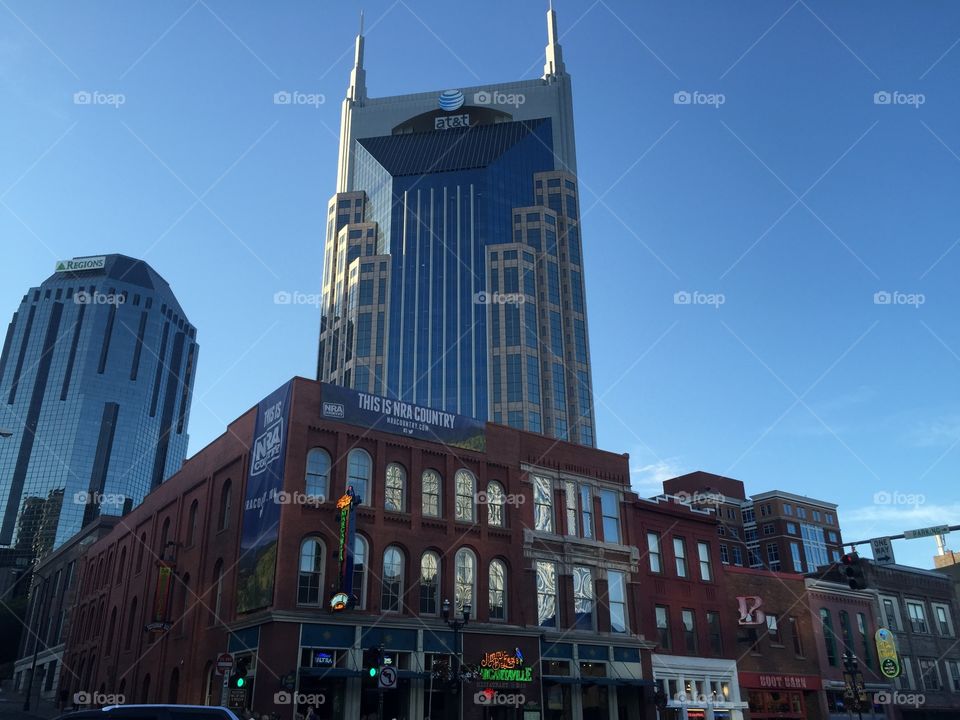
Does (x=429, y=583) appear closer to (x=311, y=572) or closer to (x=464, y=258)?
(x=311, y=572)

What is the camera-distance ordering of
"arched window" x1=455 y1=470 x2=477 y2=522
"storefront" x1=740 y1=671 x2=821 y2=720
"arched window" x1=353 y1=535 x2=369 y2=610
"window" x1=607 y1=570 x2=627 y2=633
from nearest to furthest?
"arched window" x1=353 y1=535 x2=369 y2=610 < "arched window" x1=455 y1=470 x2=477 y2=522 < "window" x1=607 y1=570 x2=627 y2=633 < "storefront" x1=740 y1=671 x2=821 y2=720

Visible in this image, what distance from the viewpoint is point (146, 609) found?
1784 inches

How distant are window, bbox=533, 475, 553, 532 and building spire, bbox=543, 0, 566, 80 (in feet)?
486

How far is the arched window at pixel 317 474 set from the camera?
3325 centimetres

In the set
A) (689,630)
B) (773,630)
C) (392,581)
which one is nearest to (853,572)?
(392,581)

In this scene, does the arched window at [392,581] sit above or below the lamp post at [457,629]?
above

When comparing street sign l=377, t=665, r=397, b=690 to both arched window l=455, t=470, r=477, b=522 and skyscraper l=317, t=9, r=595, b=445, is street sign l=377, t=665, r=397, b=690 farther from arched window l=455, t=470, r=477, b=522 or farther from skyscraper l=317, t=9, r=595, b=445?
skyscraper l=317, t=9, r=595, b=445

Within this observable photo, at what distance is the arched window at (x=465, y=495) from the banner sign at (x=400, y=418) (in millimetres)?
1378

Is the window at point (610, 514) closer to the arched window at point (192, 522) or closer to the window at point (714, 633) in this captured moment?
the window at point (714, 633)

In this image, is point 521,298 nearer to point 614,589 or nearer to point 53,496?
point 614,589

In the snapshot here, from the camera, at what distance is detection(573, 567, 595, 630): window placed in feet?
127

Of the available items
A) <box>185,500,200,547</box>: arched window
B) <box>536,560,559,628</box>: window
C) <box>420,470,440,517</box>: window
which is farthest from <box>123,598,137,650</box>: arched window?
<box>536,560,559,628</box>: window

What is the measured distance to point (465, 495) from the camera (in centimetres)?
3766

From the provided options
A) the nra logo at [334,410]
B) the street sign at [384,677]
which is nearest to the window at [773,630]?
the nra logo at [334,410]
